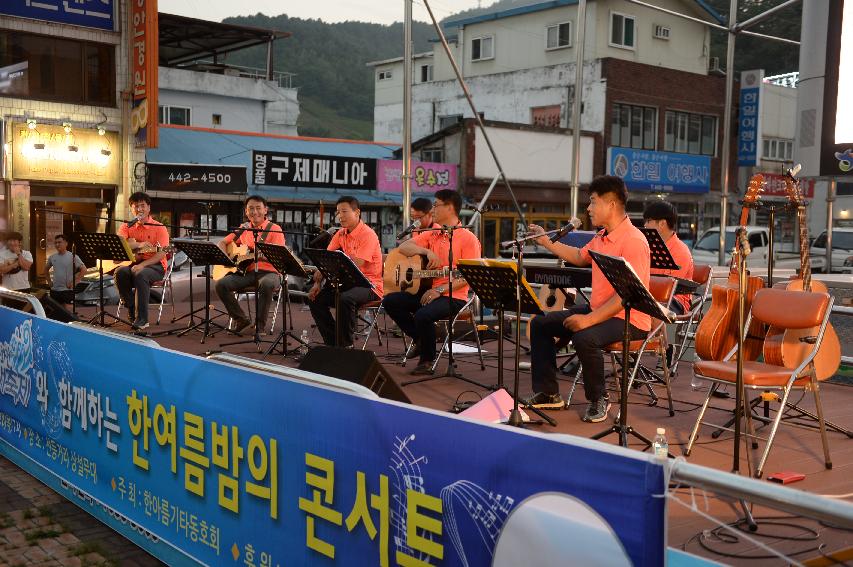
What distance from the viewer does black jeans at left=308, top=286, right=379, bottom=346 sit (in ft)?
29.4

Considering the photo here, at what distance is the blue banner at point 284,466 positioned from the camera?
251cm

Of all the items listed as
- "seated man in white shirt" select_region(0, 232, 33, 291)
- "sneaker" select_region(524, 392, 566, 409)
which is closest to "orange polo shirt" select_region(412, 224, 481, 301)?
"sneaker" select_region(524, 392, 566, 409)

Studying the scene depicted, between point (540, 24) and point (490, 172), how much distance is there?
9.59m

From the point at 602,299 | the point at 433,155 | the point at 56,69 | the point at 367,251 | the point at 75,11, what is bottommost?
the point at 602,299

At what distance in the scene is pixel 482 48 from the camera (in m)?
36.5

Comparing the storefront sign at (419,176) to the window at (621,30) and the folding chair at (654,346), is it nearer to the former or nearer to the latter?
the window at (621,30)

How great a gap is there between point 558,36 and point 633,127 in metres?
4.68

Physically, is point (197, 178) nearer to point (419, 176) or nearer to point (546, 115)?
point (419, 176)

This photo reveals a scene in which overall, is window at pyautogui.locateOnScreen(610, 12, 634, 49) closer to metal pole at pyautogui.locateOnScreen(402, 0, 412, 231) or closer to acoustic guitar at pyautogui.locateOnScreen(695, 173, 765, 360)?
metal pole at pyautogui.locateOnScreen(402, 0, 412, 231)

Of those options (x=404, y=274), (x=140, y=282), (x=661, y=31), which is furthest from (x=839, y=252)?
(x=140, y=282)

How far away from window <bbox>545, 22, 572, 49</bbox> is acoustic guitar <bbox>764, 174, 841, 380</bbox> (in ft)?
94.7

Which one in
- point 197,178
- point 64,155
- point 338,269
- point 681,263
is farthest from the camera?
point 197,178

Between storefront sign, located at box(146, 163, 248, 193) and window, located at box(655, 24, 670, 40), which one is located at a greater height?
window, located at box(655, 24, 670, 40)

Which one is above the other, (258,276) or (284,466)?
(258,276)
